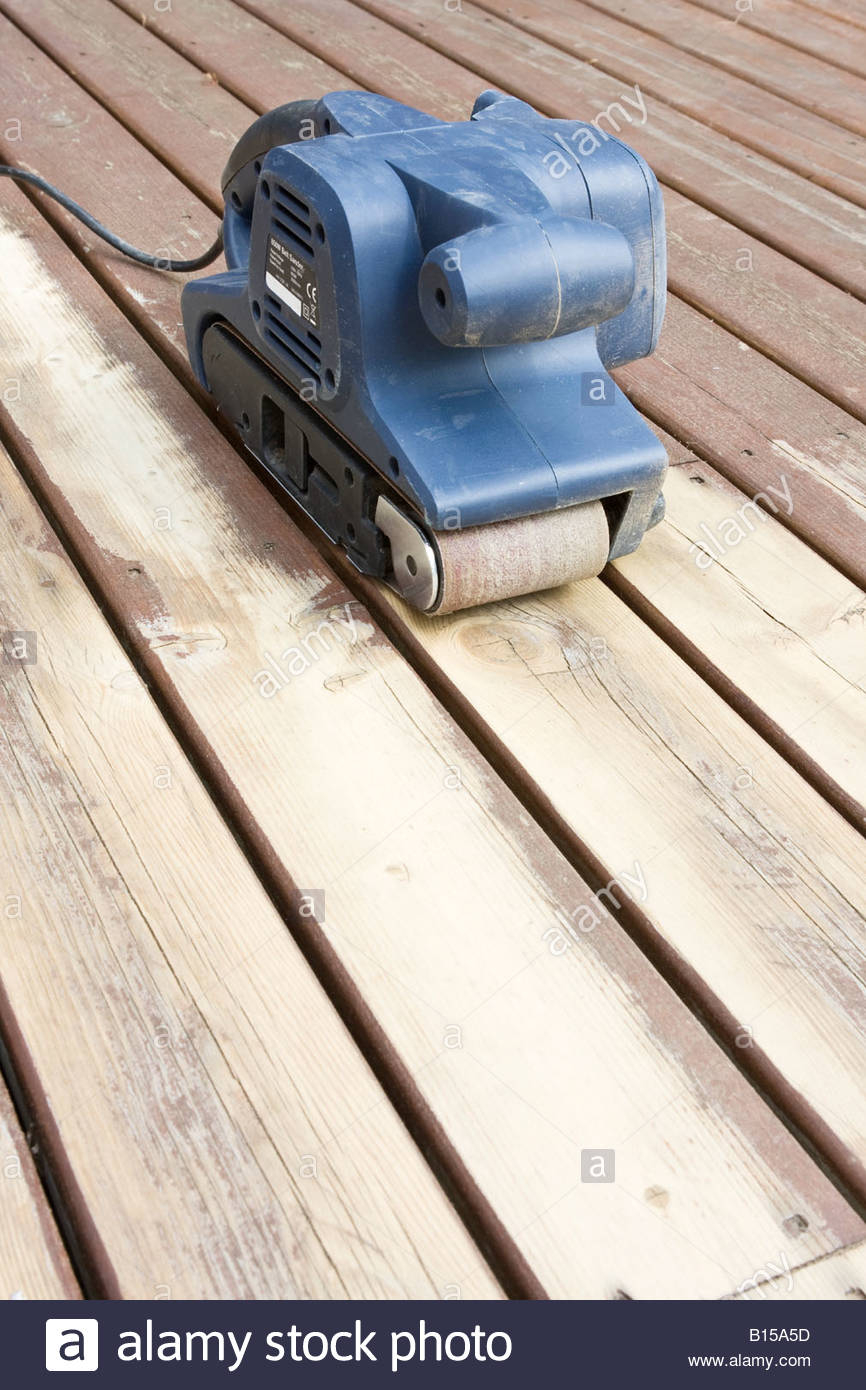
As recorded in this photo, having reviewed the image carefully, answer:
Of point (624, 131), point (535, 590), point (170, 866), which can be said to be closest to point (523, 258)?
point (535, 590)

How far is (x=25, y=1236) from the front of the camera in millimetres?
887

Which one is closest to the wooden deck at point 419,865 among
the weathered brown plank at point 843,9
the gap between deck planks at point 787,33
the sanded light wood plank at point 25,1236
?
the sanded light wood plank at point 25,1236

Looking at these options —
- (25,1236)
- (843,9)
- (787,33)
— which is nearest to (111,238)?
(25,1236)

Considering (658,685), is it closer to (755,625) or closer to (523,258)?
(755,625)

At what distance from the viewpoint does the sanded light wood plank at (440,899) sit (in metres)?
0.93

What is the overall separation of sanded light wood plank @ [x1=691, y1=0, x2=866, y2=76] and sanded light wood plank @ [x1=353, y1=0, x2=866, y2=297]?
468 millimetres

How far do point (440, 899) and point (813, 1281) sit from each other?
0.39 meters

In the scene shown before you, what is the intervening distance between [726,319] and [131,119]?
108 centimetres

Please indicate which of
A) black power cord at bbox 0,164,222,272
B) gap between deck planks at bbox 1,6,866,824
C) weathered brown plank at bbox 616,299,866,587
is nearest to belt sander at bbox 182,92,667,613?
gap between deck planks at bbox 1,6,866,824

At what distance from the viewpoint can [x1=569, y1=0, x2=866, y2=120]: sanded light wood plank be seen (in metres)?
2.58

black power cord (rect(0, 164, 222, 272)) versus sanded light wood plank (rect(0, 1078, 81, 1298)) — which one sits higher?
black power cord (rect(0, 164, 222, 272))

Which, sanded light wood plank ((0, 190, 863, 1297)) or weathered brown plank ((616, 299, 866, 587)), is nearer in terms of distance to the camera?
sanded light wood plank ((0, 190, 863, 1297))

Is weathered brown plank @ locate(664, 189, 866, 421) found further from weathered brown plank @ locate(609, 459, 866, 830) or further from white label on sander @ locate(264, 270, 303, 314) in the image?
white label on sander @ locate(264, 270, 303, 314)
